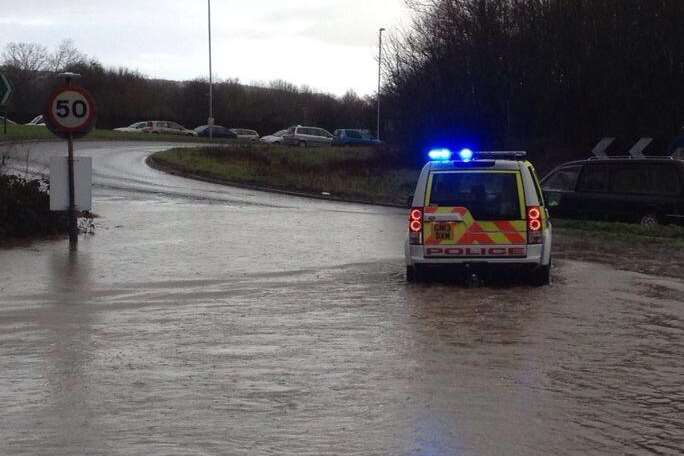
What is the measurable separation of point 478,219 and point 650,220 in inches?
331

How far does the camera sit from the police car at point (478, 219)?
1331 centimetres

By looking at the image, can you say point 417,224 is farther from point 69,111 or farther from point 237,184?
point 237,184

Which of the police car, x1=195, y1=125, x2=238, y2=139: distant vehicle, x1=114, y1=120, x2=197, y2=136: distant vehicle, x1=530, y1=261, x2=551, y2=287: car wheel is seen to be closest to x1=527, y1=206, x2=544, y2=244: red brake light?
the police car

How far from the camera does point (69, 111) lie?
55.6 feet

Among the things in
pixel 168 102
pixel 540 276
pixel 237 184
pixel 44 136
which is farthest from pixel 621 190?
pixel 168 102

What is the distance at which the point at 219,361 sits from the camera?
8984 mm

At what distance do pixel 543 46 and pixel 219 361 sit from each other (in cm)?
3075

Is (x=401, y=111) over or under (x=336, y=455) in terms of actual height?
over

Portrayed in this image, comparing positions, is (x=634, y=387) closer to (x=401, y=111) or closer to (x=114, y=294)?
(x=114, y=294)

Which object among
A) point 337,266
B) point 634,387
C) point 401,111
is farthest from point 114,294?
point 401,111

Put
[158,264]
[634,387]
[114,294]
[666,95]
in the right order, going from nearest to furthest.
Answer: [634,387], [114,294], [158,264], [666,95]

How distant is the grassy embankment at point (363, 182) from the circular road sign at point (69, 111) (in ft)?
24.9

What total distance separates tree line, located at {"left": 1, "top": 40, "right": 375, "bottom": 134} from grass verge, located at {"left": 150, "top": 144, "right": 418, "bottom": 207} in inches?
1600

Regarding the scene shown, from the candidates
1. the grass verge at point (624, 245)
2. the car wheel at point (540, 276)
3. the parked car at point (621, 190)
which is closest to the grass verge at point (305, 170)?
the parked car at point (621, 190)
